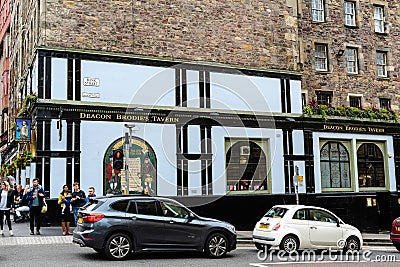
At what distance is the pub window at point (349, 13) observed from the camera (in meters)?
32.2

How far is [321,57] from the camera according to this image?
31.0 metres

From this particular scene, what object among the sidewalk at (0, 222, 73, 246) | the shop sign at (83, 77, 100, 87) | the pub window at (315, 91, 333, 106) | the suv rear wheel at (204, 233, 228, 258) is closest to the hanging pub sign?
the shop sign at (83, 77, 100, 87)

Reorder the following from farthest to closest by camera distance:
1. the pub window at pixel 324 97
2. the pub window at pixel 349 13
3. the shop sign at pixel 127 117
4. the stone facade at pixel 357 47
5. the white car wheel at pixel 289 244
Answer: the pub window at pixel 349 13
the pub window at pixel 324 97
the stone facade at pixel 357 47
the shop sign at pixel 127 117
the white car wheel at pixel 289 244

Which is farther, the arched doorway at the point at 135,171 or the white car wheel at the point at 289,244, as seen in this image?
the arched doorway at the point at 135,171

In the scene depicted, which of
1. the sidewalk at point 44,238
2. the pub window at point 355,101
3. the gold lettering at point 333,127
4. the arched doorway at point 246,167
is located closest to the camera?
the sidewalk at point 44,238

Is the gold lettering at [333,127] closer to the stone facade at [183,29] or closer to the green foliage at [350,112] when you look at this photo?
the green foliage at [350,112]

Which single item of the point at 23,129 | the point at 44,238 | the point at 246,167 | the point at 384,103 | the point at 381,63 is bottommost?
the point at 44,238

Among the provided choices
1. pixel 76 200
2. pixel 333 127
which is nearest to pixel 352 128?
pixel 333 127

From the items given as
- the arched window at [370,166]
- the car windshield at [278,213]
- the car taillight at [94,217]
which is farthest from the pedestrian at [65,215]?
the arched window at [370,166]

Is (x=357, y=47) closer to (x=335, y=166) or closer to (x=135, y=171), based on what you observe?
(x=335, y=166)

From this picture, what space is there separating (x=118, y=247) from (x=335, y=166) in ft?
59.3

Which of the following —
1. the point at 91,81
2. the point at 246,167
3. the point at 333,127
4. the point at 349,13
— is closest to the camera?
the point at 91,81

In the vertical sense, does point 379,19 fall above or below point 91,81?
above

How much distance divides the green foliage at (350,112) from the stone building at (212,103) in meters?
0.42
